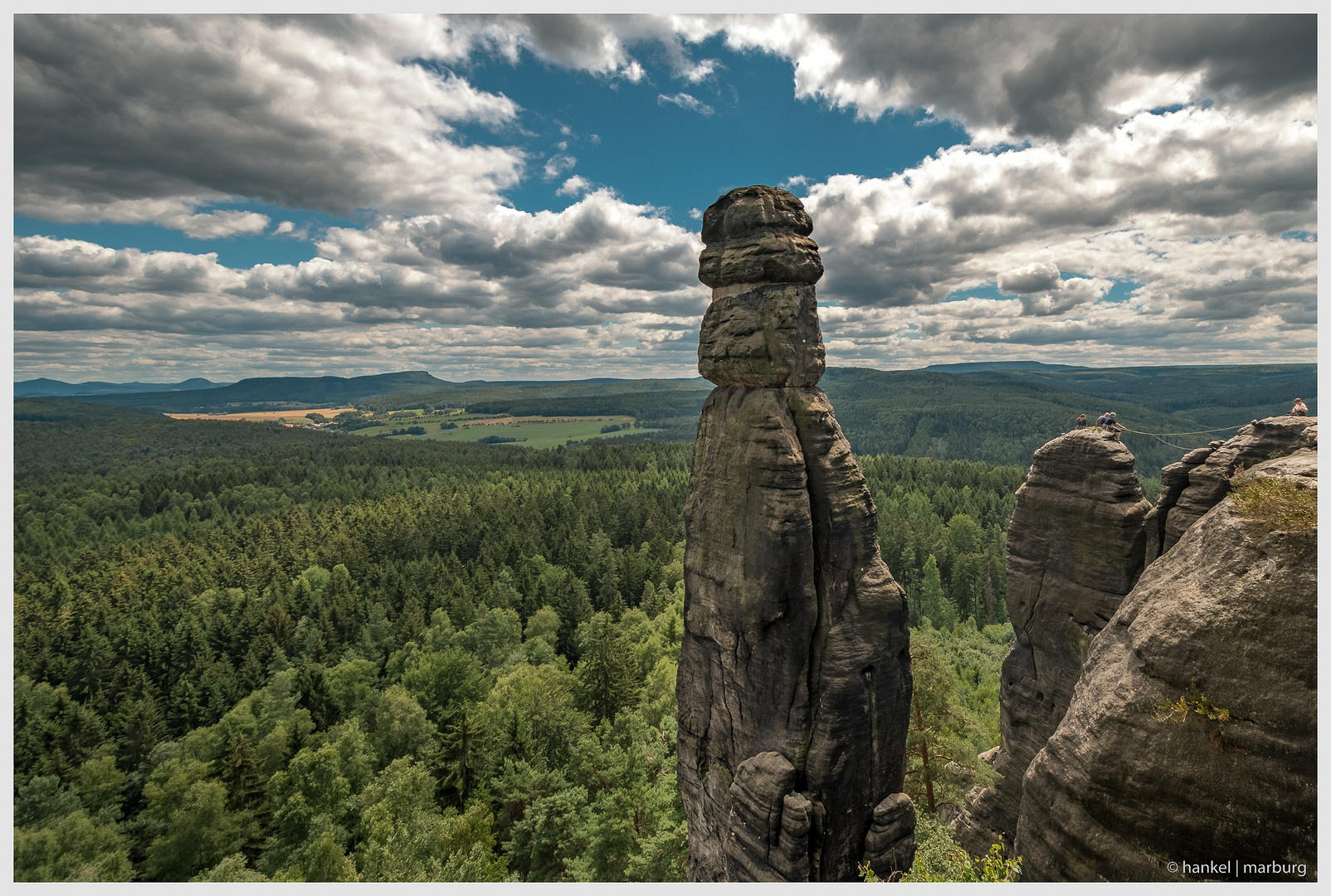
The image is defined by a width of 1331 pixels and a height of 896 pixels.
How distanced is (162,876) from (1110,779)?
5185 centimetres

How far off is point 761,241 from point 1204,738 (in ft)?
55.8

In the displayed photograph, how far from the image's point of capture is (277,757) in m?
44.5

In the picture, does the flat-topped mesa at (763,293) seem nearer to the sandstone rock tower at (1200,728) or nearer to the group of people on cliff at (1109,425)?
the group of people on cliff at (1109,425)

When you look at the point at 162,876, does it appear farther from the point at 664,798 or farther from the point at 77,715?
the point at 664,798

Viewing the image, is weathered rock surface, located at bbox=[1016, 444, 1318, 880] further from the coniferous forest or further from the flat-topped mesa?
the coniferous forest

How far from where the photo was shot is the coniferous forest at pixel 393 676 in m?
31.7

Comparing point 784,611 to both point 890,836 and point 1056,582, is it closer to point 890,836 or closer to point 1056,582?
point 890,836

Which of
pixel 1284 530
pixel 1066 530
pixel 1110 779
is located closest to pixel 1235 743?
pixel 1110 779

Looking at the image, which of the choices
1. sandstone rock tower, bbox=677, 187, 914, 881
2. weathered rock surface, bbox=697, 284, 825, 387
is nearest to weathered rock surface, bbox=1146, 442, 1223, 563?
sandstone rock tower, bbox=677, 187, 914, 881

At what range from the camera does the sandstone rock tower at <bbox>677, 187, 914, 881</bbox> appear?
17953 millimetres

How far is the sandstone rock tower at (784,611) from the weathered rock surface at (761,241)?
60mm

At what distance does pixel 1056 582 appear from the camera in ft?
67.3

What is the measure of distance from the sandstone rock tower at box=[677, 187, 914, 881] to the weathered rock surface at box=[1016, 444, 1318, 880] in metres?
8.51

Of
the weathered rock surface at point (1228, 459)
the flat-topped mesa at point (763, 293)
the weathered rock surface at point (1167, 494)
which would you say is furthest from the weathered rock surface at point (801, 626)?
the weathered rock surface at point (1228, 459)
